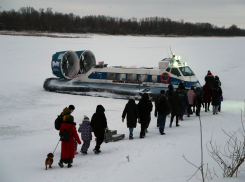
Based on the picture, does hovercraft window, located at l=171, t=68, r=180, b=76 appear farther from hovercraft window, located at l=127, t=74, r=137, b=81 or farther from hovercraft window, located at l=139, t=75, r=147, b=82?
hovercraft window, located at l=127, t=74, r=137, b=81

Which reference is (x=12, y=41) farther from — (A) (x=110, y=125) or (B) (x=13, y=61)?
(A) (x=110, y=125)

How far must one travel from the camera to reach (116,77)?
1338 cm

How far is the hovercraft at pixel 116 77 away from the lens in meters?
12.2

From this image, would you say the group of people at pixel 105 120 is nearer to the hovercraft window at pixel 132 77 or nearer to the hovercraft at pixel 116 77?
the hovercraft at pixel 116 77

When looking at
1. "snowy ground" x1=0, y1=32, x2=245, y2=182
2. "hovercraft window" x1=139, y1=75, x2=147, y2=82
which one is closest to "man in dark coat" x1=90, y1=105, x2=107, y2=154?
"snowy ground" x1=0, y1=32, x2=245, y2=182

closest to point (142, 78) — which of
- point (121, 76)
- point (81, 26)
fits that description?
point (121, 76)

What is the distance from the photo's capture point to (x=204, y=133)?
666 cm

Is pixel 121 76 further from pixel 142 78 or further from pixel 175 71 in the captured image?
pixel 175 71

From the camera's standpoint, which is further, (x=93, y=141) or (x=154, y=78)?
(x=154, y=78)

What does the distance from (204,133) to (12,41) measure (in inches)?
1298

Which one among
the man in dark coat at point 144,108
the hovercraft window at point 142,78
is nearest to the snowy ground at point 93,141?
the man in dark coat at point 144,108

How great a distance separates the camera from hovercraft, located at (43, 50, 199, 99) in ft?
40.2

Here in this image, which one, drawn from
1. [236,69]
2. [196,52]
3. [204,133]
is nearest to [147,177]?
[204,133]

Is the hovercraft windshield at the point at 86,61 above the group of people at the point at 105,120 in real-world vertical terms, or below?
above
